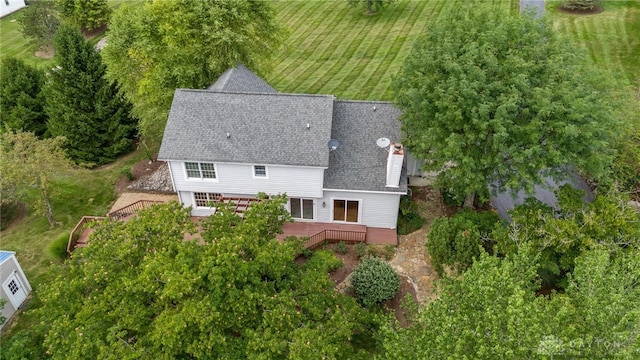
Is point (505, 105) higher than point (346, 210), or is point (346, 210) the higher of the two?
point (505, 105)

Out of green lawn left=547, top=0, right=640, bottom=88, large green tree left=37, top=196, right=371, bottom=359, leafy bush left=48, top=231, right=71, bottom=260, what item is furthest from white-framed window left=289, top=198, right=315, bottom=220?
green lawn left=547, top=0, right=640, bottom=88

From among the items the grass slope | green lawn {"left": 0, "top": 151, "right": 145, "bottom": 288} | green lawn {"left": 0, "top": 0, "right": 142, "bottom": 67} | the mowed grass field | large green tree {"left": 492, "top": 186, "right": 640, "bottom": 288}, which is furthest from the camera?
green lawn {"left": 0, "top": 0, "right": 142, "bottom": 67}

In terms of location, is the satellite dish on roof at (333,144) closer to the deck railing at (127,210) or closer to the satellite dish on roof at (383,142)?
the satellite dish on roof at (383,142)

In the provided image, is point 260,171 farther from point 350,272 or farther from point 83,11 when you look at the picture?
point 83,11

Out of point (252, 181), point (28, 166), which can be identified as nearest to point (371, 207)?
point (252, 181)

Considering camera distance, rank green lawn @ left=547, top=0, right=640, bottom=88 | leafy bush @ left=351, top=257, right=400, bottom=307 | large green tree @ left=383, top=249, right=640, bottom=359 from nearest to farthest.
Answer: large green tree @ left=383, top=249, right=640, bottom=359 → leafy bush @ left=351, top=257, right=400, bottom=307 → green lawn @ left=547, top=0, right=640, bottom=88

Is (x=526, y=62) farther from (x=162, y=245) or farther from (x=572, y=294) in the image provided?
(x=162, y=245)

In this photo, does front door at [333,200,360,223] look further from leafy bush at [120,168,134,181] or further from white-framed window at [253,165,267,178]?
leafy bush at [120,168,134,181]
